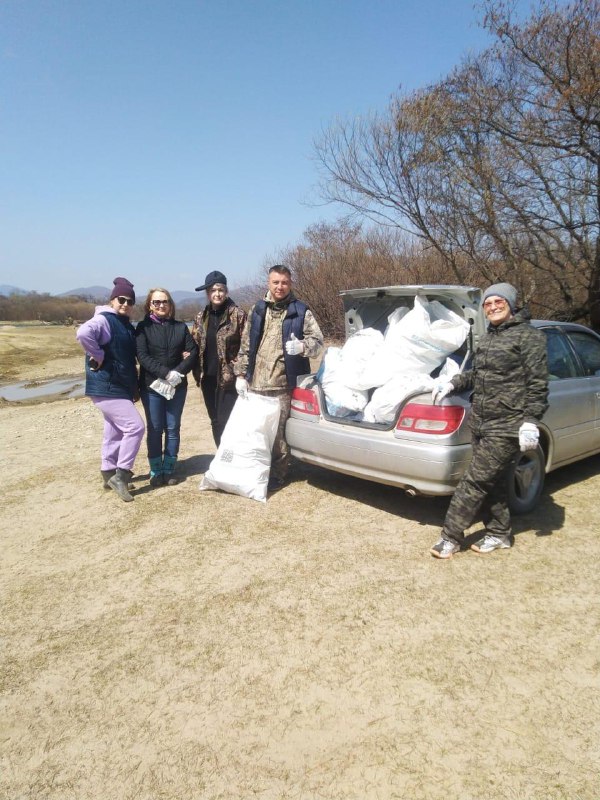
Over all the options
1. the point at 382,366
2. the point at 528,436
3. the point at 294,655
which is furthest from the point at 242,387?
the point at 294,655

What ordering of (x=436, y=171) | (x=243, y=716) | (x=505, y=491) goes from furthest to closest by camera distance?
1. (x=436, y=171)
2. (x=505, y=491)
3. (x=243, y=716)

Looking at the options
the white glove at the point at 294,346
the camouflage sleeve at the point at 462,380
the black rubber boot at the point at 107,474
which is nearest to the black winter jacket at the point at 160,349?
the black rubber boot at the point at 107,474

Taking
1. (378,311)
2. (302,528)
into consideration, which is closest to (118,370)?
(302,528)

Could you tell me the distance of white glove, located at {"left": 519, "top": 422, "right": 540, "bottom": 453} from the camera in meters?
3.15

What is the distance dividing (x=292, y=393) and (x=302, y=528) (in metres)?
1.35

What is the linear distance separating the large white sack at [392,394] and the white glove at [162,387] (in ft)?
6.00

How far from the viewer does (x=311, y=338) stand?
186 inches

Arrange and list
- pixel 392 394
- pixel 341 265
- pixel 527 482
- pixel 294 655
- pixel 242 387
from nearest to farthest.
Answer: pixel 294 655 < pixel 392 394 < pixel 527 482 < pixel 242 387 < pixel 341 265

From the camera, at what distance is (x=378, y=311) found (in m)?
5.02

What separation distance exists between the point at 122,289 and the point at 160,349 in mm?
623

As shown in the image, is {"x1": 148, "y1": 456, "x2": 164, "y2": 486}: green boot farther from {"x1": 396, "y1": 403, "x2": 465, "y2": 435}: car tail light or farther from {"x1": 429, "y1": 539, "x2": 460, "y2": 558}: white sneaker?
{"x1": 429, "y1": 539, "x2": 460, "y2": 558}: white sneaker

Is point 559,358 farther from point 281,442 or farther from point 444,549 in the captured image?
point 281,442

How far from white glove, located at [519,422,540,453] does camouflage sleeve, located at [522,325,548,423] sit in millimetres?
70

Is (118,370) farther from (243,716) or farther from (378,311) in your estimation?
(243,716)
